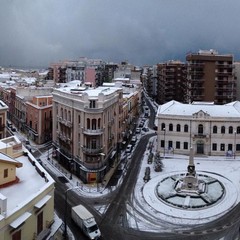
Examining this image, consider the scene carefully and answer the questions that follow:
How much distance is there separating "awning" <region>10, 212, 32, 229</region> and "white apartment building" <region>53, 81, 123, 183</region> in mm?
28232

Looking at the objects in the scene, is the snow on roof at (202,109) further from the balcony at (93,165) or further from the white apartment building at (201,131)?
the balcony at (93,165)

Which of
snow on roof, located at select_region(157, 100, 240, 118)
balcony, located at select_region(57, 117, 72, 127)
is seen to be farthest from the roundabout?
snow on roof, located at select_region(157, 100, 240, 118)

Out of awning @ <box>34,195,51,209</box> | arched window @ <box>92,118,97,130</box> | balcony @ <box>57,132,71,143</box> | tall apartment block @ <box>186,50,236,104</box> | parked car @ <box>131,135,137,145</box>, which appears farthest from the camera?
tall apartment block @ <box>186,50,236,104</box>

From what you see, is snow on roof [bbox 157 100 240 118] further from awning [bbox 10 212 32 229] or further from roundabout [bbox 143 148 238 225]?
awning [bbox 10 212 32 229]

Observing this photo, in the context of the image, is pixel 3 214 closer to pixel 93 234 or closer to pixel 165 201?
pixel 93 234

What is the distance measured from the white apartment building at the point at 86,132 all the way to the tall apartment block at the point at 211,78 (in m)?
39.3

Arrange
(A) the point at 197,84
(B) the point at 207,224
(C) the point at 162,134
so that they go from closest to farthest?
(B) the point at 207,224
(C) the point at 162,134
(A) the point at 197,84

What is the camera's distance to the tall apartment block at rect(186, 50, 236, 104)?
93.0 metres

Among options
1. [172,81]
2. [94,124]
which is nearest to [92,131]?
[94,124]

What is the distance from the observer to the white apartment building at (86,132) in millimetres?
52531

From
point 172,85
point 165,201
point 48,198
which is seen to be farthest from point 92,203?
point 172,85

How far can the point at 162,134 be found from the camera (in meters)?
66.6

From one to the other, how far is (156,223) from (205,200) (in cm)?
813

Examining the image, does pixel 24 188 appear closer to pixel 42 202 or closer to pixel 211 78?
pixel 42 202
